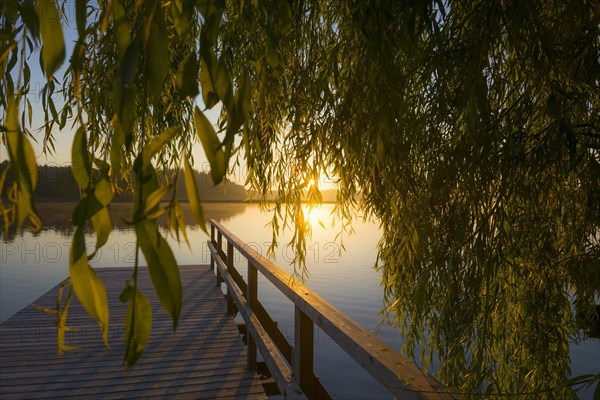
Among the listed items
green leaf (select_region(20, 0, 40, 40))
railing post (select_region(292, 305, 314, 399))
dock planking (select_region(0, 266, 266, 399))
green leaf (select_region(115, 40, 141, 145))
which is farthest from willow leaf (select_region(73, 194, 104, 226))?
dock planking (select_region(0, 266, 266, 399))

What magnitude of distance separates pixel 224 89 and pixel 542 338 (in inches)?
102

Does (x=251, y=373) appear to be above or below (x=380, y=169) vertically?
below

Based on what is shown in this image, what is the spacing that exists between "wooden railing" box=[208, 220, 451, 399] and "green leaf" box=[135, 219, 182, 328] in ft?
2.76

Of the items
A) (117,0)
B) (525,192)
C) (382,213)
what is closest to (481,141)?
(525,192)

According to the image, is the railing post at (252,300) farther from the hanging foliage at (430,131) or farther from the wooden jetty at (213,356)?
the hanging foliage at (430,131)

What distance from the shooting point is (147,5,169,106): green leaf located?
32.2 inches

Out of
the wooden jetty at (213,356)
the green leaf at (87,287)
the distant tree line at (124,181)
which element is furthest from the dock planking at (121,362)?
the green leaf at (87,287)

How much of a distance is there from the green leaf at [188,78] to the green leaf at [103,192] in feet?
A: 0.69

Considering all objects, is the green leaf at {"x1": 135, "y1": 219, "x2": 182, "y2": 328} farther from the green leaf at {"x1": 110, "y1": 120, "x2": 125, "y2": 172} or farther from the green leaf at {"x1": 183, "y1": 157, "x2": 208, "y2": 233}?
the green leaf at {"x1": 110, "y1": 120, "x2": 125, "y2": 172}

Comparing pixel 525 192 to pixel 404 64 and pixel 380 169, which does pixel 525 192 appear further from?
pixel 404 64

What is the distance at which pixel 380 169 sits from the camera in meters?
2.07

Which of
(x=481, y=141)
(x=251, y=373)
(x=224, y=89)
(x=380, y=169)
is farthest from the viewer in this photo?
(x=251, y=373)

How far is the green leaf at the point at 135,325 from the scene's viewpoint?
75cm

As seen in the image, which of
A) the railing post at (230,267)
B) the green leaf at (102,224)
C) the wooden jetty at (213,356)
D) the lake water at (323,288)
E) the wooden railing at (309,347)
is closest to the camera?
the green leaf at (102,224)
